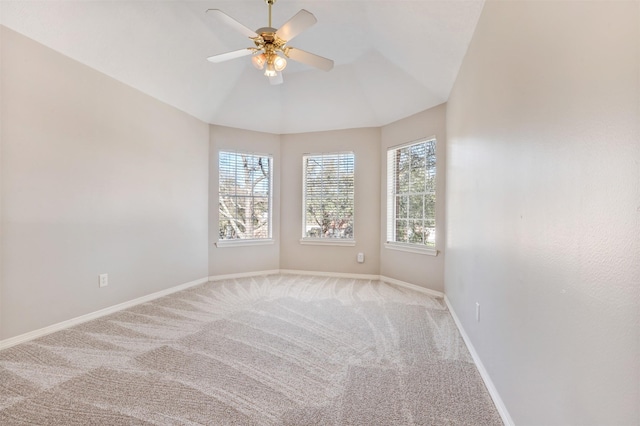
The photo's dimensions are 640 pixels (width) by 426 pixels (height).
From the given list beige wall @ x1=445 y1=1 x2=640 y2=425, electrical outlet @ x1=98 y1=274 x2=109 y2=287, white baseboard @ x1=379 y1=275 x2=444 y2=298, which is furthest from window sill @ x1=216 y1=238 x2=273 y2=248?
beige wall @ x1=445 y1=1 x2=640 y2=425

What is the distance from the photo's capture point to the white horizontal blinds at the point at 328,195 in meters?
4.96

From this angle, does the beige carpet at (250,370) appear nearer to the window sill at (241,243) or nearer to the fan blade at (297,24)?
the window sill at (241,243)

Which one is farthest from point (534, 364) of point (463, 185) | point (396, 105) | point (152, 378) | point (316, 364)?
point (396, 105)

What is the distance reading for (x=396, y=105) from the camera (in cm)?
420

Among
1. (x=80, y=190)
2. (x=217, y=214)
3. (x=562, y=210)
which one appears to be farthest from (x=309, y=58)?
(x=217, y=214)

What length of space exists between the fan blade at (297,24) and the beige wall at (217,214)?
2702 millimetres

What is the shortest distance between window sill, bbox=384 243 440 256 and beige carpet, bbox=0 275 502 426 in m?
0.76

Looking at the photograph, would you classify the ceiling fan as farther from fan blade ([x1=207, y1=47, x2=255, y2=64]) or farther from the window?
the window

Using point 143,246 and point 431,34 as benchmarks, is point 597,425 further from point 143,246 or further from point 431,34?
point 143,246

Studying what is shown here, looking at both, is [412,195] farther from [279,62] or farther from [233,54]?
[233,54]

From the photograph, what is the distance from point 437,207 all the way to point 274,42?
2679 mm

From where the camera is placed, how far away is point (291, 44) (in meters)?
3.65

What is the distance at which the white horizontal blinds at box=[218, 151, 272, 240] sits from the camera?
189 inches

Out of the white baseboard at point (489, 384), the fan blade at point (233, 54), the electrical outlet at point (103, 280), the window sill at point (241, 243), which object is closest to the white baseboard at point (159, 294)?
the electrical outlet at point (103, 280)
